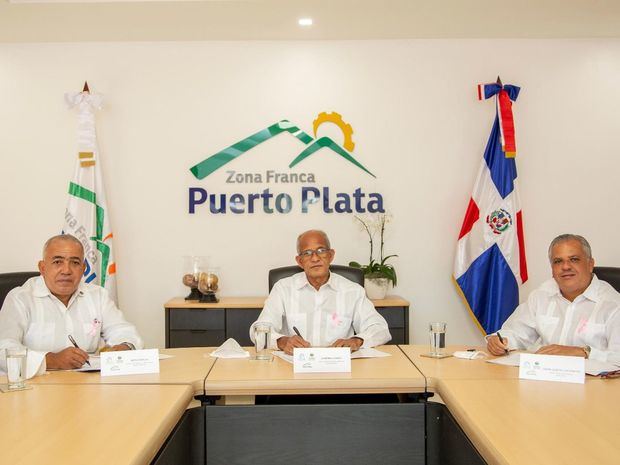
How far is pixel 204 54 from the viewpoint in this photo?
4.91m

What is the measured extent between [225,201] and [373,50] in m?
1.63

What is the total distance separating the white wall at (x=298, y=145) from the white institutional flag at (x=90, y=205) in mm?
170

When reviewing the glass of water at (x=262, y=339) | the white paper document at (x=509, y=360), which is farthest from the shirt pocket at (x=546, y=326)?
the glass of water at (x=262, y=339)

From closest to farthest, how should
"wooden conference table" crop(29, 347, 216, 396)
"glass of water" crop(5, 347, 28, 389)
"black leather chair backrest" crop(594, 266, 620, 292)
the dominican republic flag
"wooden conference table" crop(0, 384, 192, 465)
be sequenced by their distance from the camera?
1. "wooden conference table" crop(0, 384, 192, 465)
2. "glass of water" crop(5, 347, 28, 389)
3. "wooden conference table" crop(29, 347, 216, 396)
4. "black leather chair backrest" crop(594, 266, 620, 292)
5. the dominican republic flag

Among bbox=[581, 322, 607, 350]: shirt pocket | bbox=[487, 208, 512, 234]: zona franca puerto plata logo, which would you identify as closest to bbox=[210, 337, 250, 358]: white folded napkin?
bbox=[581, 322, 607, 350]: shirt pocket

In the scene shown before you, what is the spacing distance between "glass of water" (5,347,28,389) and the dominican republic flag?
3.37 metres

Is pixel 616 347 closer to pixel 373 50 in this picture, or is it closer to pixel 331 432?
pixel 331 432

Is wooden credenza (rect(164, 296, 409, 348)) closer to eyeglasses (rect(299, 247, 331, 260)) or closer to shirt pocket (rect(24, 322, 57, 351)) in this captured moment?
eyeglasses (rect(299, 247, 331, 260))

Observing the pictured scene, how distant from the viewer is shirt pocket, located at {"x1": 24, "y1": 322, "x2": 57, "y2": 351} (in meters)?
2.85

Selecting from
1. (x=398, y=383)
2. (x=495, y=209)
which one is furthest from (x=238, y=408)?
(x=495, y=209)

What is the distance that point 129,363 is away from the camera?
7.71 ft

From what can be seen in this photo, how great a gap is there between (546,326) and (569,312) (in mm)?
123

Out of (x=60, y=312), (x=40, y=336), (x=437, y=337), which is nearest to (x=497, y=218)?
(x=437, y=337)

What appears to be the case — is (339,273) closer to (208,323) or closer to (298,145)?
(208,323)
